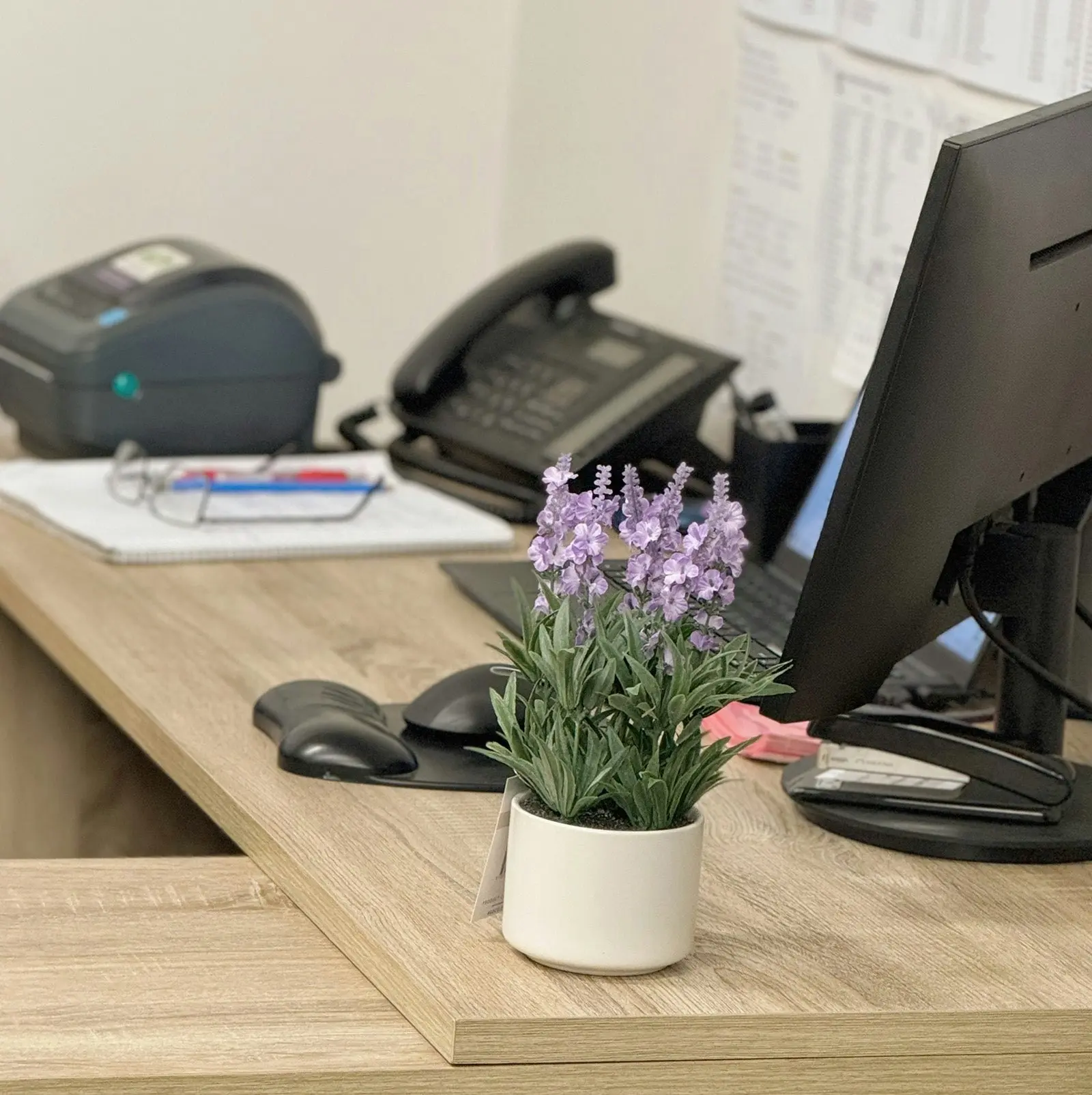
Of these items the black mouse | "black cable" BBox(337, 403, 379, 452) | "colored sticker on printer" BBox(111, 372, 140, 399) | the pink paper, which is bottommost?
"black cable" BBox(337, 403, 379, 452)

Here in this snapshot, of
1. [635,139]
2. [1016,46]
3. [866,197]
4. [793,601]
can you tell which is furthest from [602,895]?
[635,139]

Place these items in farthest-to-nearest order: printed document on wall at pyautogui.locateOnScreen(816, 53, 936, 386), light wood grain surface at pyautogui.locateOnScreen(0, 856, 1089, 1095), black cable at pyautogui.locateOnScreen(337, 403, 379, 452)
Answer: black cable at pyautogui.locateOnScreen(337, 403, 379, 452)
printed document on wall at pyautogui.locateOnScreen(816, 53, 936, 386)
light wood grain surface at pyautogui.locateOnScreen(0, 856, 1089, 1095)

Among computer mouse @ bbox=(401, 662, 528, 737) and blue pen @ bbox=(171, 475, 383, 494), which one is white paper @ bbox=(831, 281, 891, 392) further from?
computer mouse @ bbox=(401, 662, 528, 737)

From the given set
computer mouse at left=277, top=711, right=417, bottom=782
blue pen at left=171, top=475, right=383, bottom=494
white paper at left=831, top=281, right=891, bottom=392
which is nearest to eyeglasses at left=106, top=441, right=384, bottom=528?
blue pen at left=171, top=475, right=383, bottom=494

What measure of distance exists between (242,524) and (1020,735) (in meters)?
0.75

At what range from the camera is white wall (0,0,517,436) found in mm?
2188

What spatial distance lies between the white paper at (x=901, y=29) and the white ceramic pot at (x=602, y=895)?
3.28 feet

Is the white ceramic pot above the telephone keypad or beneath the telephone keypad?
above

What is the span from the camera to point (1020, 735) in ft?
3.54

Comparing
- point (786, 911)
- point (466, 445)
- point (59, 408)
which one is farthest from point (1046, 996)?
point (59, 408)

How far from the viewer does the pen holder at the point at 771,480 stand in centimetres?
160

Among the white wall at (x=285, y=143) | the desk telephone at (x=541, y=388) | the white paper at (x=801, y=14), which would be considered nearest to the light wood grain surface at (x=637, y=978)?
the desk telephone at (x=541, y=388)

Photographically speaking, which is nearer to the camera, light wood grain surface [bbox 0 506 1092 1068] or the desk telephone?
light wood grain surface [bbox 0 506 1092 1068]

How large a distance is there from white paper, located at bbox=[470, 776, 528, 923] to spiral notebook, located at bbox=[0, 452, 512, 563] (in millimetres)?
724
